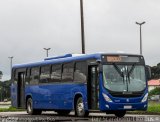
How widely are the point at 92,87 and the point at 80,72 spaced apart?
1.12m

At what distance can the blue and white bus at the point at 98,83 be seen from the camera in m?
24.0

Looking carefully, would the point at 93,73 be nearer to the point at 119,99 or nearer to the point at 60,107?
the point at 119,99

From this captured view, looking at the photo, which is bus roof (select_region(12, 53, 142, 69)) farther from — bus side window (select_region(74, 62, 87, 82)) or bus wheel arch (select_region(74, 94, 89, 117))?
bus wheel arch (select_region(74, 94, 89, 117))

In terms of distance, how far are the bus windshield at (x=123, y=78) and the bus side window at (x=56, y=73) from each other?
4068 mm

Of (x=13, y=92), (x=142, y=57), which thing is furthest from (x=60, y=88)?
(x=13, y=92)

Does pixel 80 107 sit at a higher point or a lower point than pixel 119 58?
lower

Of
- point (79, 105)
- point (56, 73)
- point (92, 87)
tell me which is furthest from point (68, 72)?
point (92, 87)

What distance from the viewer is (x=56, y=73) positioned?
28016 mm

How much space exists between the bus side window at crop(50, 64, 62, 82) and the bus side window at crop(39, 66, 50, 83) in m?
0.53

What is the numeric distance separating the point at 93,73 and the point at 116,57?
1.22 metres

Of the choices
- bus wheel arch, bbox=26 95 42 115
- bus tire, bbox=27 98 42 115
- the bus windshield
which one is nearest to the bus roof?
the bus windshield

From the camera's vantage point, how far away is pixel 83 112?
25125mm

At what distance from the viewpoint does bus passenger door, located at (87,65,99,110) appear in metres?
24.5

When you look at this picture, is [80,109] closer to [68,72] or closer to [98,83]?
[98,83]
